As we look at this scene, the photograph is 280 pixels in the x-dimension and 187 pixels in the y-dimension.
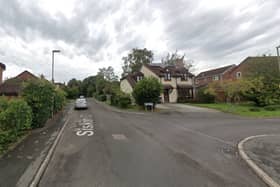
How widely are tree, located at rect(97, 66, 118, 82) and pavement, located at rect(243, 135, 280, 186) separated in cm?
6406

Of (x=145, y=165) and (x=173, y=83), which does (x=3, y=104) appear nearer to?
(x=145, y=165)

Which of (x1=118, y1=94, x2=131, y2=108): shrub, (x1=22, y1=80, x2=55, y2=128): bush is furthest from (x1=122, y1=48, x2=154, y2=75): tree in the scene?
(x1=22, y1=80, x2=55, y2=128): bush

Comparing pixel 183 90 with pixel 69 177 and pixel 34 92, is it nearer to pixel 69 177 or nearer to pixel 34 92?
pixel 34 92

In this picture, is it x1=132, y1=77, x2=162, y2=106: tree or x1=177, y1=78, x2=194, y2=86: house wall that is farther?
x1=177, y1=78, x2=194, y2=86: house wall

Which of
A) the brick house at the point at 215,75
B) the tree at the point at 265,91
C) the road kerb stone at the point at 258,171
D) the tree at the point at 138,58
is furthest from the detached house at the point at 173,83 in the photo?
the road kerb stone at the point at 258,171

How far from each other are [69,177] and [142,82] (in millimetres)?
20158

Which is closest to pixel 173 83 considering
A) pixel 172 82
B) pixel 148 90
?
pixel 172 82

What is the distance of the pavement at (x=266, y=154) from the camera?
5.17 metres

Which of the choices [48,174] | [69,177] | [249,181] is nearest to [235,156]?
[249,181]

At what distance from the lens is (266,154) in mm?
6672

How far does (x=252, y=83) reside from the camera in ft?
87.1

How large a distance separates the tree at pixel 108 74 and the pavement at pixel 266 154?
6406 centimetres

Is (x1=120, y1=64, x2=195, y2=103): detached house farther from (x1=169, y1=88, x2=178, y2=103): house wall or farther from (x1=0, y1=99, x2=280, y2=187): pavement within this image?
(x1=0, y1=99, x2=280, y2=187): pavement

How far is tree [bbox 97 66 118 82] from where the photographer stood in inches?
2788
